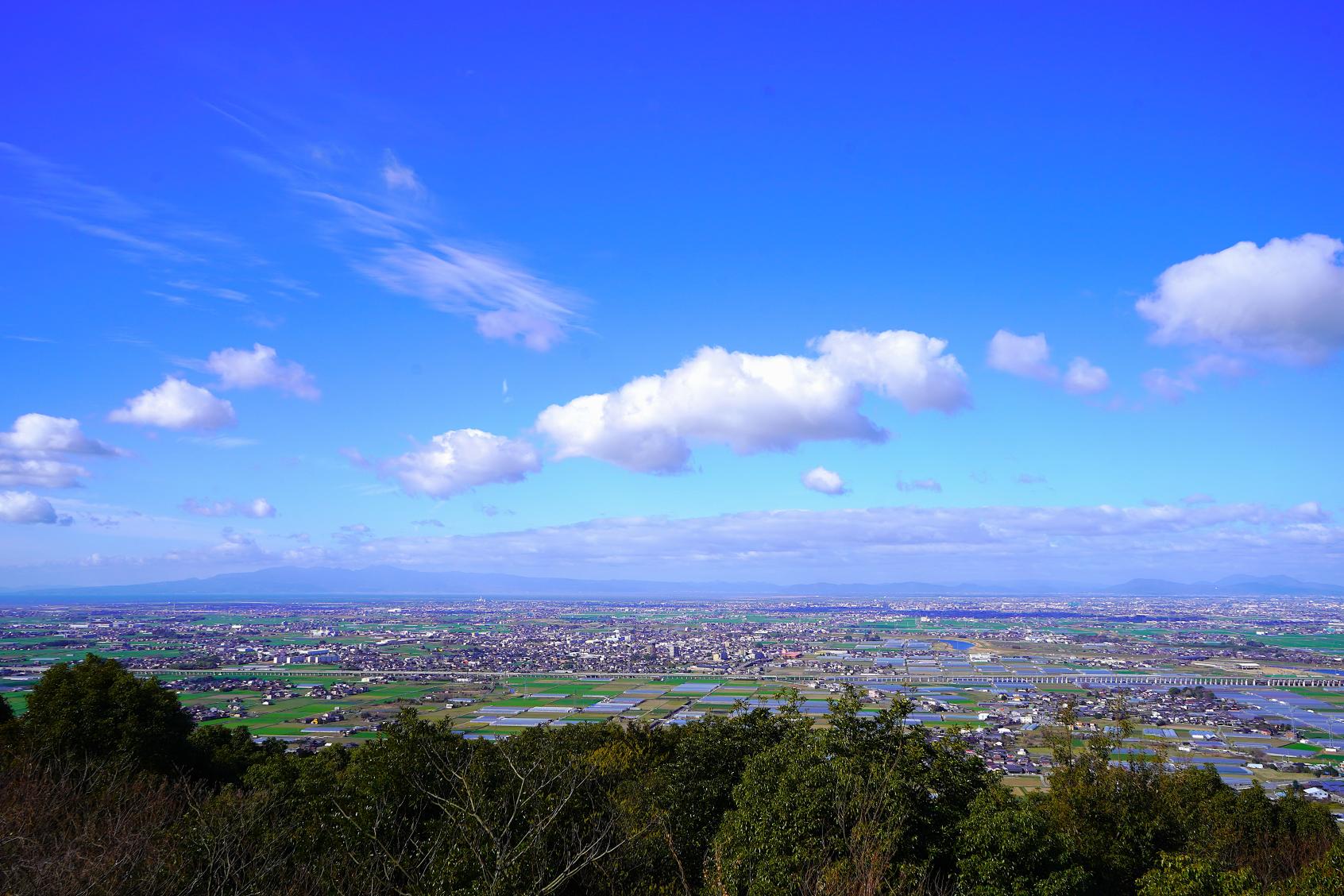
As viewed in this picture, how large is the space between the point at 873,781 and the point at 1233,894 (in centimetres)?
413

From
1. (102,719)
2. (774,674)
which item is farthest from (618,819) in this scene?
(774,674)

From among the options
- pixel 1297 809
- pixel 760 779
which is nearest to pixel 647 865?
pixel 760 779

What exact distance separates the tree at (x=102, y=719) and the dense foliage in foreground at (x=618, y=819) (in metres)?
0.06

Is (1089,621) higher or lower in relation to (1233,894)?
lower

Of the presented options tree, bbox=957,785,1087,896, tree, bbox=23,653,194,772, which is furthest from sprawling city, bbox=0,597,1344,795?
tree, bbox=957,785,1087,896

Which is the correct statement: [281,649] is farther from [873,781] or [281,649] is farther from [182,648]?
[873,781]

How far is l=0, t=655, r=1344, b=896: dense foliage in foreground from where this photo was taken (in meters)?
7.93

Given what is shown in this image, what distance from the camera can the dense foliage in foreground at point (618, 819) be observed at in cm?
793

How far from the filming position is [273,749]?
21.2 m

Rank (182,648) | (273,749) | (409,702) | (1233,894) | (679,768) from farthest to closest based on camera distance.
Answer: (182,648) < (409,702) < (273,749) < (679,768) < (1233,894)

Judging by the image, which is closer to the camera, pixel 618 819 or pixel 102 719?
pixel 618 819

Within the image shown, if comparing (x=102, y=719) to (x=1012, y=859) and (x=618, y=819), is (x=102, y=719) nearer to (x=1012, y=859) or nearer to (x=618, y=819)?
(x=618, y=819)

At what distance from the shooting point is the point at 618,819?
11.8m

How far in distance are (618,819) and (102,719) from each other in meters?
12.0
